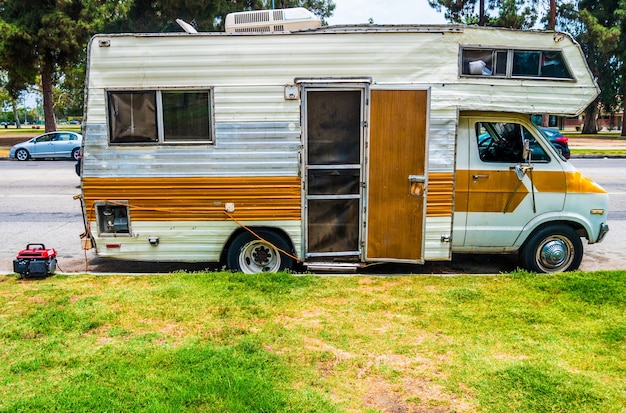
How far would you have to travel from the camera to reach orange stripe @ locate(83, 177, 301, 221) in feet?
22.1

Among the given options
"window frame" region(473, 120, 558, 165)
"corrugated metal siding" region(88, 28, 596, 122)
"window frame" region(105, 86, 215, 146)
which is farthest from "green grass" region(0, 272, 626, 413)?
"corrugated metal siding" region(88, 28, 596, 122)

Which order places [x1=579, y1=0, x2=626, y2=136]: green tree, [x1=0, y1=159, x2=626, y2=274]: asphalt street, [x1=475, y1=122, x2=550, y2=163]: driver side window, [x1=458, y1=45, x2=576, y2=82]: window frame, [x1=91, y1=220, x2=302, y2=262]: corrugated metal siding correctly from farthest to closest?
[x1=579, y1=0, x2=626, y2=136]: green tree, [x1=0, y1=159, x2=626, y2=274]: asphalt street, [x1=475, y1=122, x2=550, y2=163]: driver side window, [x1=91, y1=220, x2=302, y2=262]: corrugated metal siding, [x1=458, y1=45, x2=576, y2=82]: window frame

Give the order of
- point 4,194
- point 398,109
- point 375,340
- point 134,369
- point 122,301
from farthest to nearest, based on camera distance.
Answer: point 4,194
point 398,109
point 122,301
point 375,340
point 134,369

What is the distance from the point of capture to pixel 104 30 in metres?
29.3

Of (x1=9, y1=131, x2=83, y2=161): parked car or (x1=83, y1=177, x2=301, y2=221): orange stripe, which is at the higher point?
(x1=9, y1=131, x2=83, y2=161): parked car

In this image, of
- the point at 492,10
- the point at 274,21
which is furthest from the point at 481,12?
the point at 274,21

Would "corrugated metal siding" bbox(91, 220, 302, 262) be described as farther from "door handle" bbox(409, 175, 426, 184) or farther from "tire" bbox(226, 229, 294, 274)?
"door handle" bbox(409, 175, 426, 184)

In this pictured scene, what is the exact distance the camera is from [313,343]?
15.9 feet

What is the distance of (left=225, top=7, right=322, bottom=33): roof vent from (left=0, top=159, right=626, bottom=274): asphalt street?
319 cm

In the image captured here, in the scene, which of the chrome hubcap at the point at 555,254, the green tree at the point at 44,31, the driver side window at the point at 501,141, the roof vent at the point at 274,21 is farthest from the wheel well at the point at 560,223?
the green tree at the point at 44,31

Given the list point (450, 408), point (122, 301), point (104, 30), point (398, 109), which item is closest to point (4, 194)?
point (122, 301)

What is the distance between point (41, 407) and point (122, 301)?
2114mm

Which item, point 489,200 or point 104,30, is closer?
point 489,200

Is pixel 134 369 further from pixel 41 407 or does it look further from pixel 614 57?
pixel 614 57
